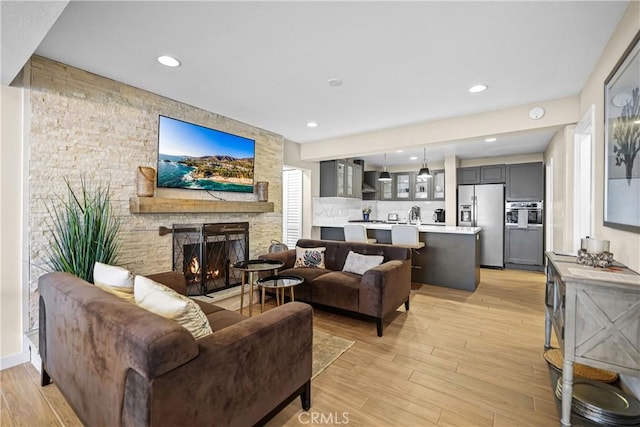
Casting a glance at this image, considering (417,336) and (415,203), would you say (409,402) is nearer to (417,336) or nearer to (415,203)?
(417,336)

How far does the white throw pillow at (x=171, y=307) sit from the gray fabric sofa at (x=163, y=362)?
0.15m

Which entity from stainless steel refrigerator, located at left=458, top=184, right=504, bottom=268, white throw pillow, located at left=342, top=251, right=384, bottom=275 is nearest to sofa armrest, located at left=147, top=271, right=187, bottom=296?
white throw pillow, located at left=342, top=251, right=384, bottom=275

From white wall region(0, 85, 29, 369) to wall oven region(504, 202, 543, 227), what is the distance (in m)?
7.47

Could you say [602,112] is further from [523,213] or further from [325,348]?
[523,213]

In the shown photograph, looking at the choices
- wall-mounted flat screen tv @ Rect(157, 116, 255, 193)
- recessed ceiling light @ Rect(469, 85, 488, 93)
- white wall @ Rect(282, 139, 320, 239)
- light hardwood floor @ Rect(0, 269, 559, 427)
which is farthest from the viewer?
white wall @ Rect(282, 139, 320, 239)

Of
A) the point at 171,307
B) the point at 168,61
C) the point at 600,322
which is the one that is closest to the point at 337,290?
the point at 171,307

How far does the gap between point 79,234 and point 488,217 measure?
6.81 meters

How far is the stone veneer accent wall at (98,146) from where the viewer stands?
7.90 ft

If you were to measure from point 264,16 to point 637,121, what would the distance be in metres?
2.31

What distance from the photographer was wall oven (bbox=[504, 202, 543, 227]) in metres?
5.86

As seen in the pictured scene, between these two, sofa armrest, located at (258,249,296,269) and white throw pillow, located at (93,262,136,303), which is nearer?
white throw pillow, located at (93,262,136,303)

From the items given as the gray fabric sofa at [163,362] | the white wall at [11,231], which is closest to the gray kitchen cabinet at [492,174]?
the gray fabric sofa at [163,362]

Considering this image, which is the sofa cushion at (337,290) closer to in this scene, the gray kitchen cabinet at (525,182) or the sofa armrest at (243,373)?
the sofa armrest at (243,373)
